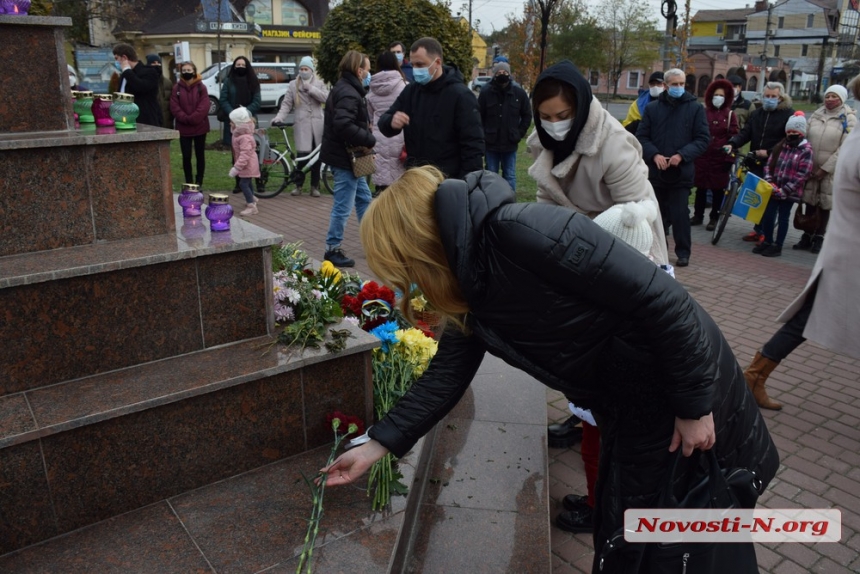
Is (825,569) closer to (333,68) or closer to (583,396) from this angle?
(583,396)

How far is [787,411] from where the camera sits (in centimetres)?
437

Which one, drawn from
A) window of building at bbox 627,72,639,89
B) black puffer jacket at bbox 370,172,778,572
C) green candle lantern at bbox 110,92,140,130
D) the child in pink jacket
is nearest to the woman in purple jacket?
the child in pink jacket

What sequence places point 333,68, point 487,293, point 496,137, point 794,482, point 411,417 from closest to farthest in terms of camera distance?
point 487,293 → point 411,417 → point 794,482 → point 496,137 → point 333,68

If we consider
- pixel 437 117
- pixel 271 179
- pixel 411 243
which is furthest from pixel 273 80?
pixel 411 243

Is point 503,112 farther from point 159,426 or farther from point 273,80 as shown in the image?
point 273,80

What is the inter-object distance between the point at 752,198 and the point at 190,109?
7161 millimetres

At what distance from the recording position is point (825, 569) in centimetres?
292

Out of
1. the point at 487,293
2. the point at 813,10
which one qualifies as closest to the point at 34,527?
the point at 487,293

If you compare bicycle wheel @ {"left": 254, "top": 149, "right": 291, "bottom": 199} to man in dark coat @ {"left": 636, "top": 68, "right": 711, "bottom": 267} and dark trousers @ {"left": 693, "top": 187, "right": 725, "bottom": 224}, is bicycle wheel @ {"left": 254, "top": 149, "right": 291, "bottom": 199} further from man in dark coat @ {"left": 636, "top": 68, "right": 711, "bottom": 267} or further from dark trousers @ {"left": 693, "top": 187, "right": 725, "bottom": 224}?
dark trousers @ {"left": 693, "top": 187, "right": 725, "bottom": 224}

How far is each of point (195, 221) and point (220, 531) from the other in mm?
1398

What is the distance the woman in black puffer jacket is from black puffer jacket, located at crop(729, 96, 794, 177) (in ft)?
25.7

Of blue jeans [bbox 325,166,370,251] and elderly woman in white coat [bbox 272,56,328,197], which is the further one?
elderly woman in white coat [bbox 272,56,328,197]

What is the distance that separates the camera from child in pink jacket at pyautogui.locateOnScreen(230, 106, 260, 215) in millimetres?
8945

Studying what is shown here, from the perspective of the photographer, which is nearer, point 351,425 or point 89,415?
point 89,415
